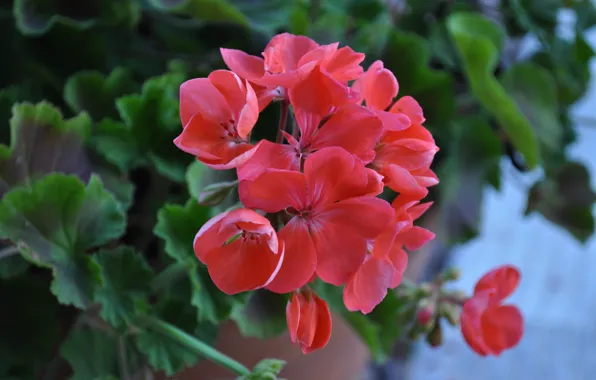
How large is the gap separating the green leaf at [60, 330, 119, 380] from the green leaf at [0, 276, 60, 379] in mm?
55

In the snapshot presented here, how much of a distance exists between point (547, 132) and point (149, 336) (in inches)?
22.4

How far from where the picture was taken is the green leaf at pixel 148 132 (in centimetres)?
57

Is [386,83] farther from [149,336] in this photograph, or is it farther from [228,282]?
[149,336]

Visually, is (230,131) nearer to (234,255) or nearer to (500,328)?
(234,255)

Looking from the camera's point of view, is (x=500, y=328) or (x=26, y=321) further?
(x=26, y=321)

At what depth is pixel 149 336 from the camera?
1.69ft

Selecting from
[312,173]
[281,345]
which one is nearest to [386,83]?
[312,173]

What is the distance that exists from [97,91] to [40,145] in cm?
13

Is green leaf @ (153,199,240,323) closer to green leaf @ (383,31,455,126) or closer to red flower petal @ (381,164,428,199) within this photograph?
red flower petal @ (381,164,428,199)

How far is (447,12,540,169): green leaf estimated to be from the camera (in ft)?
2.32

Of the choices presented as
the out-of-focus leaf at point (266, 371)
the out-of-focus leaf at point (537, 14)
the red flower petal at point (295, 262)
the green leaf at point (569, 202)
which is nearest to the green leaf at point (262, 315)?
the out-of-focus leaf at point (266, 371)

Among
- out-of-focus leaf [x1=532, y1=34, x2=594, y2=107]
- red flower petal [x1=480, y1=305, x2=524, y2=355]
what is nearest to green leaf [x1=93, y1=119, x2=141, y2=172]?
red flower petal [x1=480, y1=305, x2=524, y2=355]

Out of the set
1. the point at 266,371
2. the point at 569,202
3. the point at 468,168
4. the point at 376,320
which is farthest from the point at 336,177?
the point at 569,202

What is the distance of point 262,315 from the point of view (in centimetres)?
54
